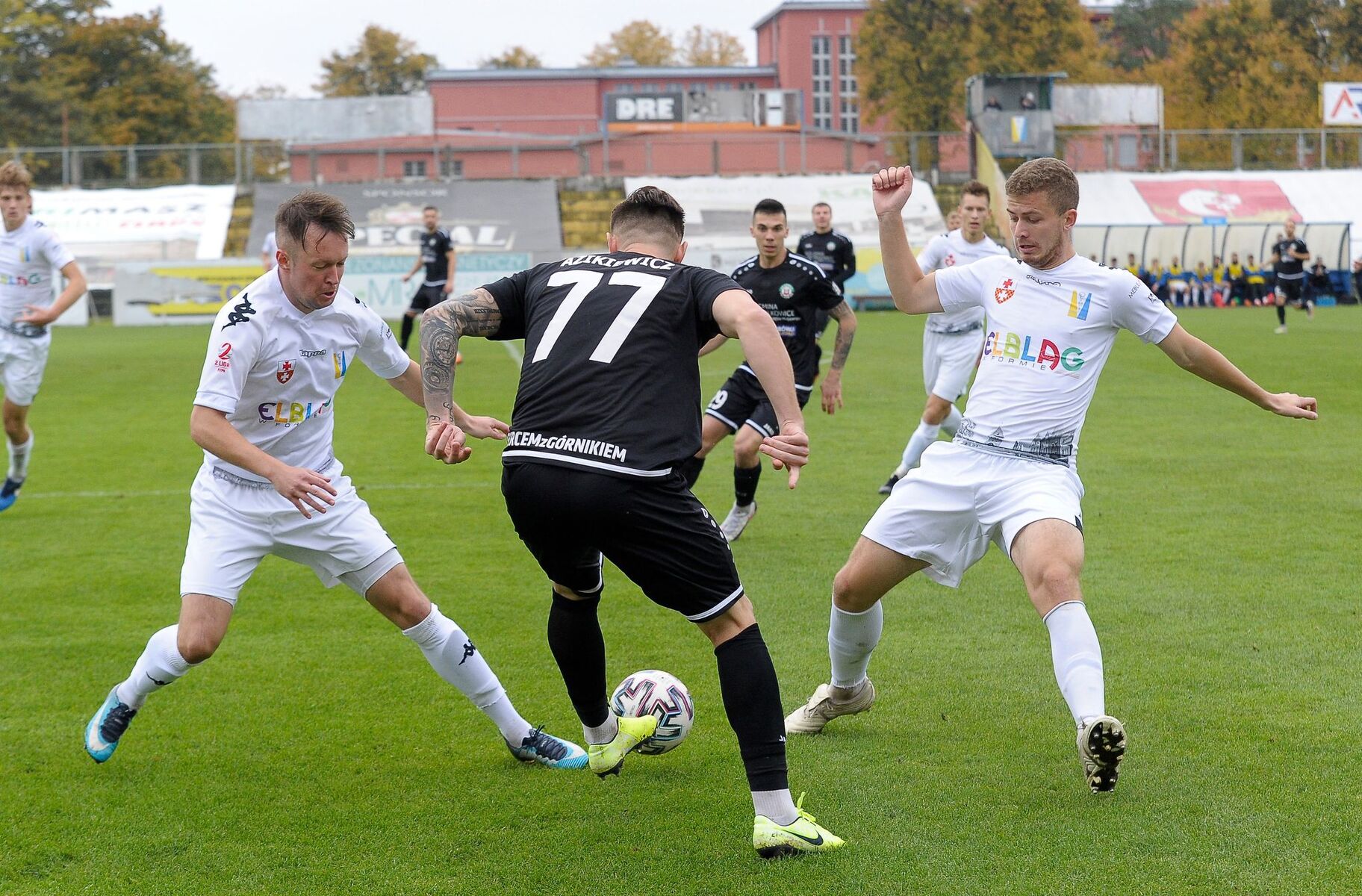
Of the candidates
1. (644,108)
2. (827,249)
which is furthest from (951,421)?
(644,108)

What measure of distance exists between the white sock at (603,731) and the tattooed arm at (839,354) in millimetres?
4489

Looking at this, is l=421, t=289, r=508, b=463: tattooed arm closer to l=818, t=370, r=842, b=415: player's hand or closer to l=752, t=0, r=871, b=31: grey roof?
l=818, t=370, r=842, b=415: player's hand

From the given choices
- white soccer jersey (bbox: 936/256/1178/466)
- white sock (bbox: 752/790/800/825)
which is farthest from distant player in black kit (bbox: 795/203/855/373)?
white sock (bbox: 752/790/800/825)

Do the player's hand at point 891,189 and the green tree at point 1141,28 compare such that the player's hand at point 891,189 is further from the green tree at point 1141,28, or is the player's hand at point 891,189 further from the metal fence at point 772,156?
the green tree at point 1141,28

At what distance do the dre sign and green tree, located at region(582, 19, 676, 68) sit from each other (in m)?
37.0

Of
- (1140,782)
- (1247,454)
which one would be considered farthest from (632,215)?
(1247,454)

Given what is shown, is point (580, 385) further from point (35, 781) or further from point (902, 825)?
point (35, 781)

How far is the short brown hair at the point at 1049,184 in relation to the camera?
4.69m

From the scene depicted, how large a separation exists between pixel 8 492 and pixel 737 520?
5674mm

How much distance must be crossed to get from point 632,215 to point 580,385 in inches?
25.1

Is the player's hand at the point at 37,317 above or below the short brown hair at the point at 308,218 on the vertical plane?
below

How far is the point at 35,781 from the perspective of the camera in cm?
491

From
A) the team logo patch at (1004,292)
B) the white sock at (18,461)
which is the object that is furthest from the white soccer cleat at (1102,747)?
the white sock at (18,461)

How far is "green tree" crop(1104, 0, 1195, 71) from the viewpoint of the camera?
9050cm
